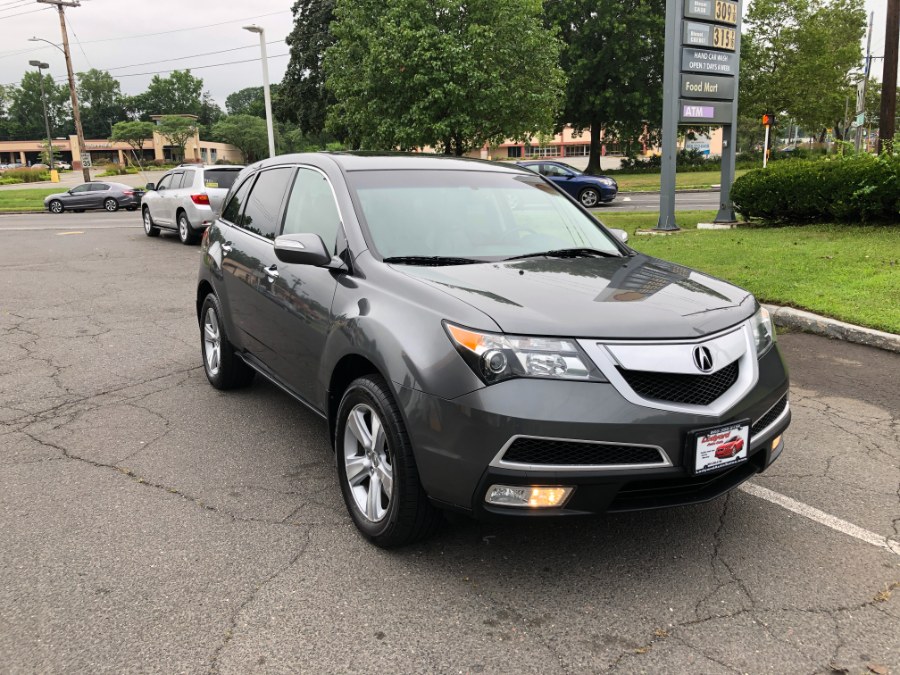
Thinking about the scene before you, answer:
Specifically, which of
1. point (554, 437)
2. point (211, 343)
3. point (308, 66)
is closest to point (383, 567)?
point (554, 437)

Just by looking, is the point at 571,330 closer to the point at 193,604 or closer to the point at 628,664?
the point at 628,664

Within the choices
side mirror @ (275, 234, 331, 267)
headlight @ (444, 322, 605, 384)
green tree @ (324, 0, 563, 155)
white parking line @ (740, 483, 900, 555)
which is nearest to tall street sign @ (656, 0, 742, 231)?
green tree @ (324, 0, 563, 155)

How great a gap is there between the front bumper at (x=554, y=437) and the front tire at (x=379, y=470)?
0.48 feet

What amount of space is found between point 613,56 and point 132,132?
81648 mm

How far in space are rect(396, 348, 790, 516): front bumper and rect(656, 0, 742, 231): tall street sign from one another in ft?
40.4

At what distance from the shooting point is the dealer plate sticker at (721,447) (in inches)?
110

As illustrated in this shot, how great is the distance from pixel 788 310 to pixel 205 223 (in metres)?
11.9

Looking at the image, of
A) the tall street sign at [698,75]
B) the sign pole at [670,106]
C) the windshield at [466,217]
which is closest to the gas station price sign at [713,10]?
the tall street sign at [698,75]

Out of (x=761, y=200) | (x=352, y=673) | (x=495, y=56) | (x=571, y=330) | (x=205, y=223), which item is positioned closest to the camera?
(x=352, y=673)

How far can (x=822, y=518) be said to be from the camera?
11.8ft

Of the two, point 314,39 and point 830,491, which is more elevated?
point 314,39

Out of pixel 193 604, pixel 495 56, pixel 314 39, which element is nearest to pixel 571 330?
pixel 193 604

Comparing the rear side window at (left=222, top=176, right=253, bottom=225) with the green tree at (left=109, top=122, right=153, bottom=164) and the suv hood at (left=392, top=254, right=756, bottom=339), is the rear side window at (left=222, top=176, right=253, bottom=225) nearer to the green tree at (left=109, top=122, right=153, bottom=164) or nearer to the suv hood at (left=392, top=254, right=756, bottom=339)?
the suv hood at (left=392, top=254, right=756, bottom=339)

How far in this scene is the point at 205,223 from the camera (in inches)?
611
